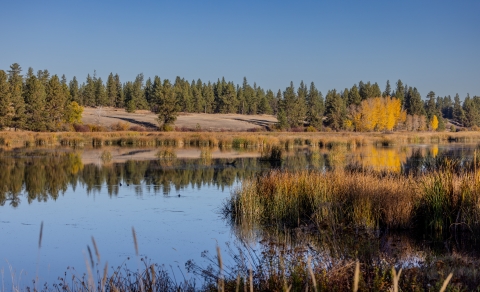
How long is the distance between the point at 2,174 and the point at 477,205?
1961 cm

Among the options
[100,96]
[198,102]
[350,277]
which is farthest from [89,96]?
[350,277]

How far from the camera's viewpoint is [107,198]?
53.1ft

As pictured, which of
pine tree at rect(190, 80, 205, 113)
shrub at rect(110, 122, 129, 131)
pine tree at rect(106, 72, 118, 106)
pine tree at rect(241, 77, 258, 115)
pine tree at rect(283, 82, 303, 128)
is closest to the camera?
shrub at rect(110, 122, 129, 131)

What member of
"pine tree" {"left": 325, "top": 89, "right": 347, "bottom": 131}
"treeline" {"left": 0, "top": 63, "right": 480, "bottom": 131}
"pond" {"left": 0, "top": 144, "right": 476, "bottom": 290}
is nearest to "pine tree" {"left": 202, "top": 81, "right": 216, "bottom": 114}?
"treeline" {"left": 0, "top": 63, "right": 480, "bottom": 131}

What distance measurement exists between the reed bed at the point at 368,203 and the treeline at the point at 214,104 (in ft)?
181

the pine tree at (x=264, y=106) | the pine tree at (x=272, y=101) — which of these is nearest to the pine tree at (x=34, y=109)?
the pine tree at (x=264, y=106)

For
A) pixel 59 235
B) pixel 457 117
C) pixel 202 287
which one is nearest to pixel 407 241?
pixel 202 287

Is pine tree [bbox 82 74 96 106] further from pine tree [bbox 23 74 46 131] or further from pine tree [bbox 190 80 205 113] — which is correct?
pine tree [bbox 23 74 46 131]

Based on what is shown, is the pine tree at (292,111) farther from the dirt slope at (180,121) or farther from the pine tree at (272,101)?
the pine tree at (272,101)

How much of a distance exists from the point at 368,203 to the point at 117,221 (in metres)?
6.03

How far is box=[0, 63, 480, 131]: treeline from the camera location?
2520 inches

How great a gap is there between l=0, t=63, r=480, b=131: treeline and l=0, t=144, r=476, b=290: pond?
137 ft

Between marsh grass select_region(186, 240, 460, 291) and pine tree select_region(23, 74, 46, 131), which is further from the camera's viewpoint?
pine tree select_region(23, 74, 46, 131)

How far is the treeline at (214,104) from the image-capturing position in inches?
2520
